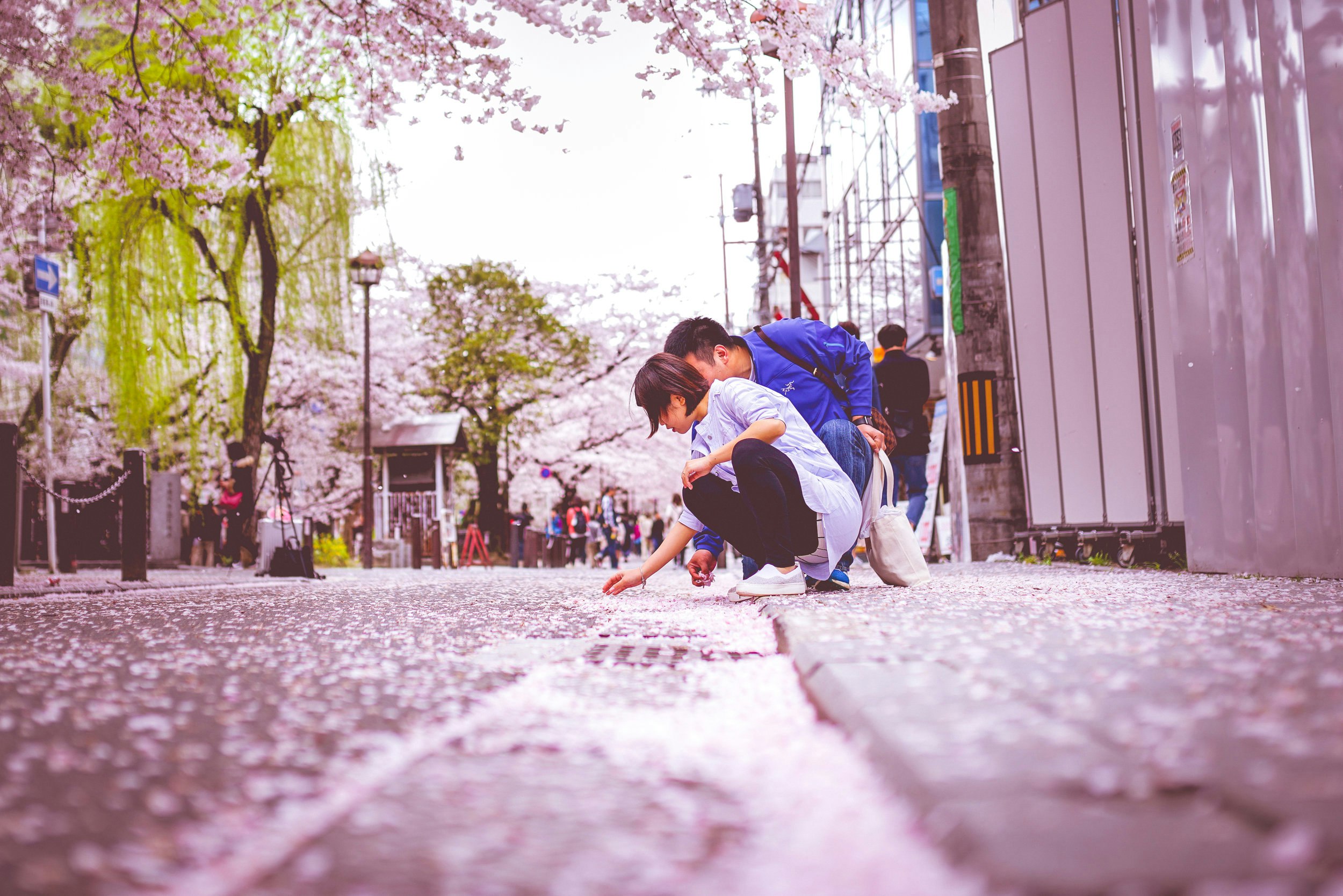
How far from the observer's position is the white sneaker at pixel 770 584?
4906mm

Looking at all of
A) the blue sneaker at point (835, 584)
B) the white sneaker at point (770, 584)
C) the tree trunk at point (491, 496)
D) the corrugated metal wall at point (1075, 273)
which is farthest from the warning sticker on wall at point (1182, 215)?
the tree trunk at point (491, 496)

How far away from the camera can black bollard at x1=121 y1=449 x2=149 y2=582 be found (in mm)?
9586

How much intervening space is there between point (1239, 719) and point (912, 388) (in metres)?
7.25

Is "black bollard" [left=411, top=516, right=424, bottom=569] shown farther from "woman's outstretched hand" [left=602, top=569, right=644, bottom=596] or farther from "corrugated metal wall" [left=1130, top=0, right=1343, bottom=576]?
"corrugated metal wall" [left=1130, top=0, right=1343, bottom=576]

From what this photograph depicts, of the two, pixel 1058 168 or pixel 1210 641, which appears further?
pixel 1058 168

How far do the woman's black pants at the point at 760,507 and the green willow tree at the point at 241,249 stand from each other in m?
12.5

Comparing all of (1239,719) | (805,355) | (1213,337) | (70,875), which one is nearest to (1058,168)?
(1213,337)

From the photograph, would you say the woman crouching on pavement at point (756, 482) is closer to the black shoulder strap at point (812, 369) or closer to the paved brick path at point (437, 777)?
the black shoulder strap at point (812, 369)

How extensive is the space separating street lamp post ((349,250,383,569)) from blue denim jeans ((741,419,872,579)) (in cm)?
1615

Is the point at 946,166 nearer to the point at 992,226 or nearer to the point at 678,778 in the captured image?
the point at 992,226

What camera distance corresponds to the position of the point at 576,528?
1035 inches

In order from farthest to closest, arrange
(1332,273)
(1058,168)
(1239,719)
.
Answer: (1058,168) < (1332,273) < (1239,719)

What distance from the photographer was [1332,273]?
455cm

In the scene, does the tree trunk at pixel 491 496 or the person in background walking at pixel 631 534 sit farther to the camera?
the person in background walking at pixel 631 534
